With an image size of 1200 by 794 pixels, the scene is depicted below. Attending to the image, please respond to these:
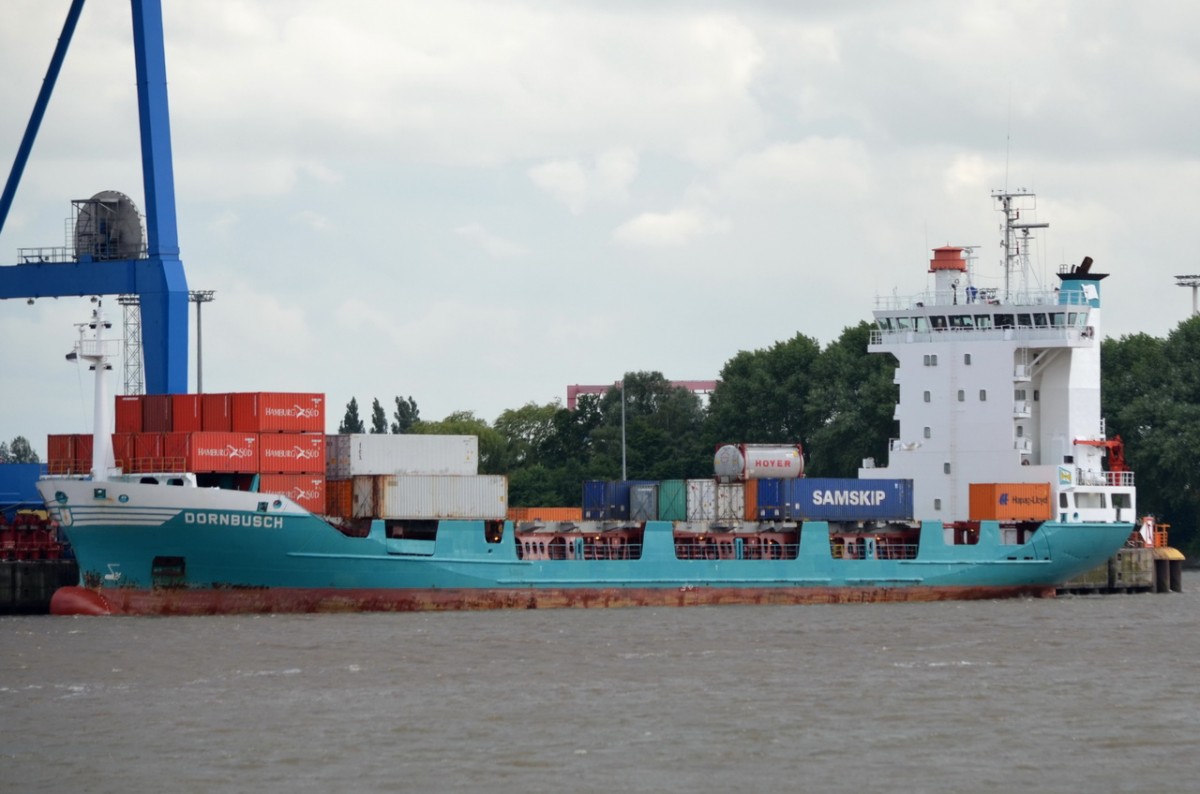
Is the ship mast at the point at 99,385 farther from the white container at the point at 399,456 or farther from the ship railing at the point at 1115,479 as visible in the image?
the ship railing at the point at 1115,479

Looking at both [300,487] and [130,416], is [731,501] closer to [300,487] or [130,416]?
[300,487]

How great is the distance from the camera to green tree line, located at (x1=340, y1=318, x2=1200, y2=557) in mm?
76438

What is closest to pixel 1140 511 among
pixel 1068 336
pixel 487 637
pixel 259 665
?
pixel 1068 336

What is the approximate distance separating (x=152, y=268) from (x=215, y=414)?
7031 millimetres

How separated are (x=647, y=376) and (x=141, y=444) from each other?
214ft

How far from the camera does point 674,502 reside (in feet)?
158

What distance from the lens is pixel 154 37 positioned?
48.5 metres

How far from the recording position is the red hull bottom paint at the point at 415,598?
4219cm

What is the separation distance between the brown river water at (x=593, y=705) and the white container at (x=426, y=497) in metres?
2.49

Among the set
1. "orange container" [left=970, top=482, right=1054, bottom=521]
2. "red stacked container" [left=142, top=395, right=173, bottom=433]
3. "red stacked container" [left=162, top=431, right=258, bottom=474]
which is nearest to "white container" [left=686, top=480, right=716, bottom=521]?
"orange container" [left=970, top=482, right=1054, bottom=521]

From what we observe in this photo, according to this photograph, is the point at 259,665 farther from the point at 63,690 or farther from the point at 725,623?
the point at 725,623

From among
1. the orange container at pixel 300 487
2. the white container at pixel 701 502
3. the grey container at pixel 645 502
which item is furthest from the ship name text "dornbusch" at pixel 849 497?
the orange container at pixel 300 487

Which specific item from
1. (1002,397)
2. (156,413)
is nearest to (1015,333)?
(1002,397)

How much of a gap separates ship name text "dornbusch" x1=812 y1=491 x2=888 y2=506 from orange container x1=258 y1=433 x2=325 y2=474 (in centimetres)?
1302
